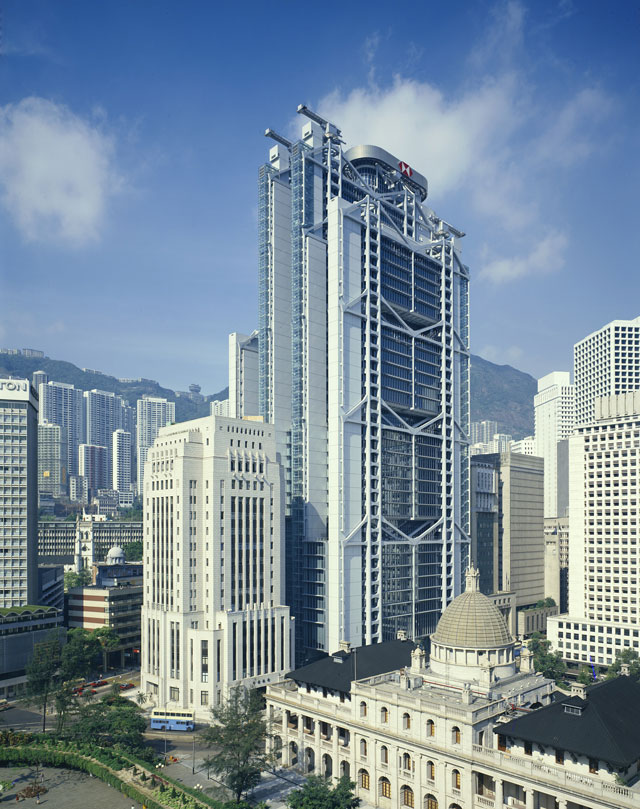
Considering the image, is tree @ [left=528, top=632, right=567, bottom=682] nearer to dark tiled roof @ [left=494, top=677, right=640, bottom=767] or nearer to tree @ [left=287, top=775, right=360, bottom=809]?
dark tiled roof @ [left=494, top=677, right=640, bottom=767]

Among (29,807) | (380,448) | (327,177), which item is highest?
(327,177)

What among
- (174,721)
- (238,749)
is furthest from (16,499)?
(238,749)

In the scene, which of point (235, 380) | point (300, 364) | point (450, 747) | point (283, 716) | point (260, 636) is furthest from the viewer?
point (235, 380)

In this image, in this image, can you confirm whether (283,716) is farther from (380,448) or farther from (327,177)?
(327,177)

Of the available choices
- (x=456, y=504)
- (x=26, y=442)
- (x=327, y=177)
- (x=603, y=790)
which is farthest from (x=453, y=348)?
(x=603, y=790)

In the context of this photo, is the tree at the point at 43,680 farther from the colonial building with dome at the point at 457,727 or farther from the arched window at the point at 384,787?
the arched window at the point at 384,787

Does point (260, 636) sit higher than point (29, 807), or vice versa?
point (260, 636)

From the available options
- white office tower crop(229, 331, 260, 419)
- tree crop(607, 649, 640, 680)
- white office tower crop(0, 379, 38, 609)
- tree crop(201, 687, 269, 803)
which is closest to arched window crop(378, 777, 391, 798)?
tree crop(201, 687, 269, 803)

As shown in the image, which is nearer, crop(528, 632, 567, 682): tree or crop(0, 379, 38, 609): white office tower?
crop(528, 632, 567, 682): tree

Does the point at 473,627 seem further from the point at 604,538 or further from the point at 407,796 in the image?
the point at 604,538
